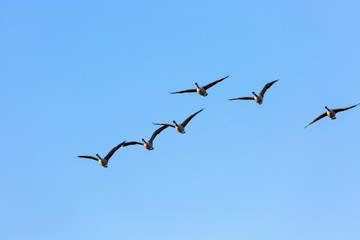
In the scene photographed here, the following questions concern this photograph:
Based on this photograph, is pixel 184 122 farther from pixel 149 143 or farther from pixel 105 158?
pixel 105 158

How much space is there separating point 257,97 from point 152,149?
1789 centimetres

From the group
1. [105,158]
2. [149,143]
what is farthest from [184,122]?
[105,158]

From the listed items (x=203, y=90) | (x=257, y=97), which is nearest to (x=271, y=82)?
(x=257, y=97)

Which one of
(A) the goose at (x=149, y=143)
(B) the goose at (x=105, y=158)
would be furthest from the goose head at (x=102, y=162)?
(A) the goose at (x=149, y=143)

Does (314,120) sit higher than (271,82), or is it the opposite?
(271,82)

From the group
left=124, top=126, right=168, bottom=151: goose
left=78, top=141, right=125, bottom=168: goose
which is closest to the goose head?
left=78, top=141, right=125, bottom=168: goose

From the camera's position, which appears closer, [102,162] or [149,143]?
[102,162]

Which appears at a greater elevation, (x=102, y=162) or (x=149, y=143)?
(x=149, y=143)

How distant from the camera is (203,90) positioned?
102 m

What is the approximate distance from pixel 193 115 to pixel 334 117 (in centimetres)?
2101

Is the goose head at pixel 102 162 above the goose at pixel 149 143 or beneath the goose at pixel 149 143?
beneath

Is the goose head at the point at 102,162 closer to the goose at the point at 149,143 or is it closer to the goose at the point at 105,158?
the goose at the point at 105,158

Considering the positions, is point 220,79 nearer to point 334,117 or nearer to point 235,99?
point 235,99

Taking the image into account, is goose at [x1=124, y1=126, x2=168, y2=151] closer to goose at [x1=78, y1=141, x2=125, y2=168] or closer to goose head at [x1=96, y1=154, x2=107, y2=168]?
goose at [x1=78, y1=141, x2=125, y2=168]
